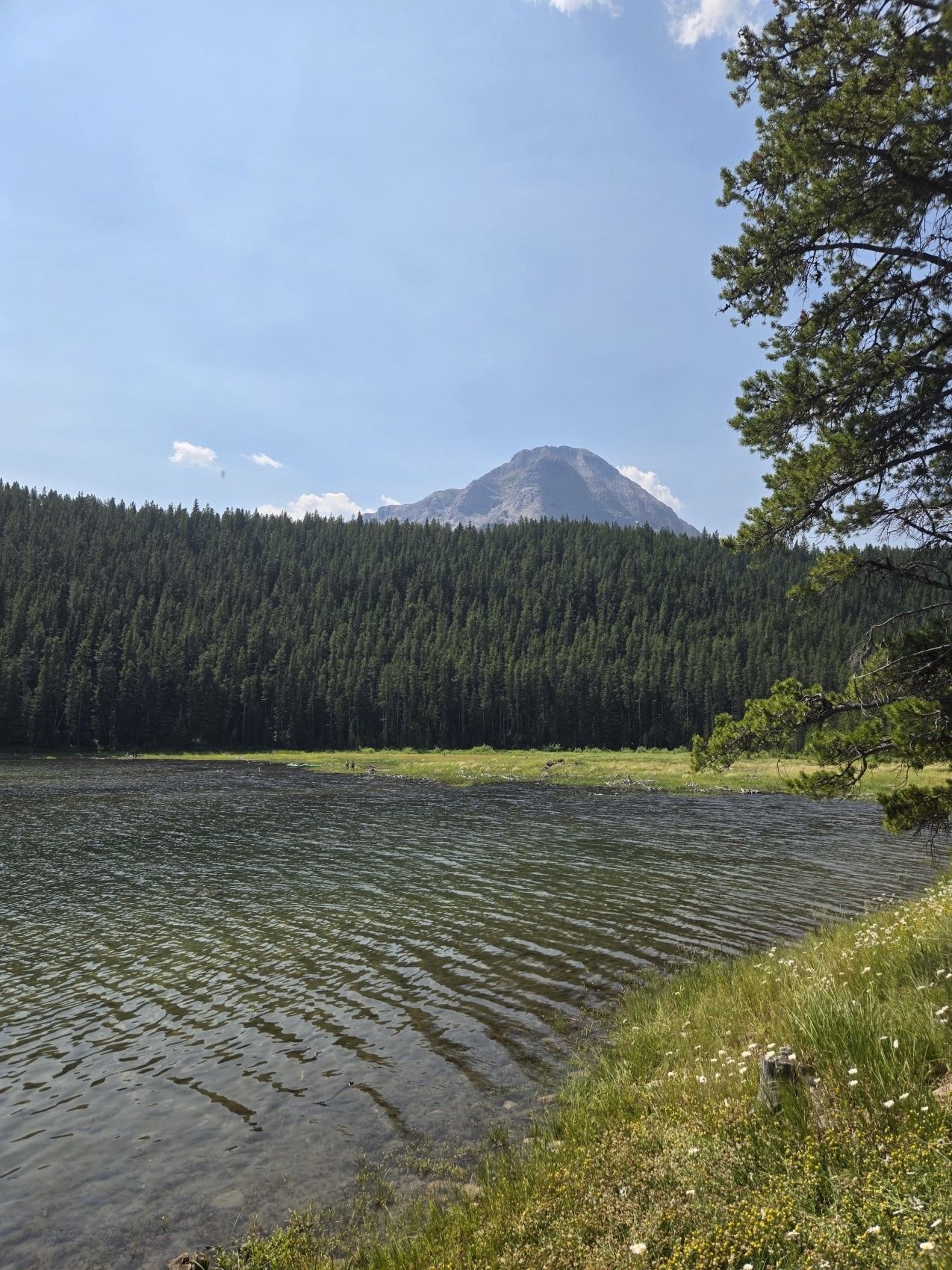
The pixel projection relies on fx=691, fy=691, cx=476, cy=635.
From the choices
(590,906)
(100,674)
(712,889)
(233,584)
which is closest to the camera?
(590,906)

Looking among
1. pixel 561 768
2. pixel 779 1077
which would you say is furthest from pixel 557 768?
pixel 779 1077

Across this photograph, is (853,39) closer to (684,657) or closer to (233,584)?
(684,657)

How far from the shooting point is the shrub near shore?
477 cm

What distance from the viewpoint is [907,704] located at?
10008 mm

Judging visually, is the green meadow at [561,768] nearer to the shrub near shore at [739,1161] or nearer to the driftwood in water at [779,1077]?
the shrub near shore at [739,1161]

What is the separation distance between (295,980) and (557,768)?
6061 cm

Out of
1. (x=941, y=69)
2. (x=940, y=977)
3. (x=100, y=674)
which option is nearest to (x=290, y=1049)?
(x=940, y=977)

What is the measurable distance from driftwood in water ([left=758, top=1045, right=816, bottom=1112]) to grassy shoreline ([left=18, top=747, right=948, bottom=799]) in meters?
26.5

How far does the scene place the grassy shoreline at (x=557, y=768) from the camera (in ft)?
175

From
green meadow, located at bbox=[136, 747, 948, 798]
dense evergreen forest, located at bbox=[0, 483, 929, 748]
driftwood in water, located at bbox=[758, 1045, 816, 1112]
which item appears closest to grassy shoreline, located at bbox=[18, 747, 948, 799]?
green meadow, located at bbox=[136, 747, 948, 798]

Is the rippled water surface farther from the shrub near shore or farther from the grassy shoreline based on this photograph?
the grassy shoreline

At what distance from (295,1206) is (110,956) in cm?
998

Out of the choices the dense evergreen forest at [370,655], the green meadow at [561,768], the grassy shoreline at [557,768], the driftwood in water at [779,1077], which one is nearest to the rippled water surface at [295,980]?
the driftwood in water at [779,1077]

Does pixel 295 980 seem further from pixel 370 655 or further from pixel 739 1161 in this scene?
pixel 370 655
